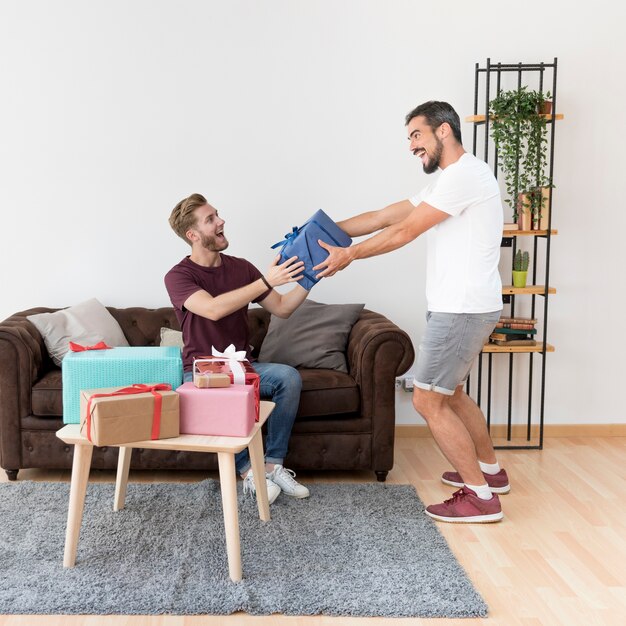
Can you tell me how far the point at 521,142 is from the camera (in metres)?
4.08

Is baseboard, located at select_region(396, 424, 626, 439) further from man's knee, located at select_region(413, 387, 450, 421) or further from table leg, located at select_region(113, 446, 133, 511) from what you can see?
table leg, located at select_region(113, 446, 133, 511)

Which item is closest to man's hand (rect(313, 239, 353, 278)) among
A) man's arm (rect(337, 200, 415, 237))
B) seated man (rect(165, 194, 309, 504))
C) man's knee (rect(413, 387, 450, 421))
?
seated man (rect(165, 194, 309, 504))

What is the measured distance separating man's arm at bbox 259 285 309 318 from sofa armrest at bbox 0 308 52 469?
107 cm

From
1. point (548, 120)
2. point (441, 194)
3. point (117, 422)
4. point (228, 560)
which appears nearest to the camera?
point (117, 422)

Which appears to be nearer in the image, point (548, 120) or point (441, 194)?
point (441, 194)

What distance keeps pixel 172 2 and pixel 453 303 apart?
2377 mm

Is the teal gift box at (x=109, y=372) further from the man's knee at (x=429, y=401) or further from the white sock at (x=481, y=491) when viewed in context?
the white sock at (x=481, y=491)

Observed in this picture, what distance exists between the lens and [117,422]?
2328 millimetres

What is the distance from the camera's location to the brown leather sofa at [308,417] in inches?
134

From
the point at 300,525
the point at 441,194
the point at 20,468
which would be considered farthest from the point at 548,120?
the point at 20,468

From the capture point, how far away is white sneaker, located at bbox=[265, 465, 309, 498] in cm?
322

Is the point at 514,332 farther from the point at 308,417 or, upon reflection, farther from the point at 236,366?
the point at 236,366

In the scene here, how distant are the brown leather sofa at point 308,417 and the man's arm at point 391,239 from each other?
466 mm

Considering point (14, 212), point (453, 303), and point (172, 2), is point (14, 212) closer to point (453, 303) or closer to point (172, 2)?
point (172, 2)
